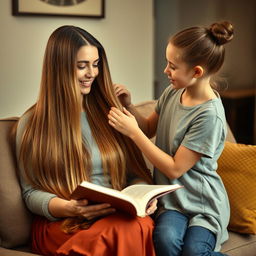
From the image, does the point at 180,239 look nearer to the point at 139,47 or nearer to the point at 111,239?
the point at 111,239

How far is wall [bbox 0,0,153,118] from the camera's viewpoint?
318 cm

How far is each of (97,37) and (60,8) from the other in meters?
0.34

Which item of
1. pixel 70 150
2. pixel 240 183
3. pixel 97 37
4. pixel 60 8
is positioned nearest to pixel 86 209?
pixel 70 150

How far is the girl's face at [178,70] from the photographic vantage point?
198 cm

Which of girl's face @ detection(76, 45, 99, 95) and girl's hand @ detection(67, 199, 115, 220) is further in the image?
girl's face @ detection(76, 45, 99, 95)

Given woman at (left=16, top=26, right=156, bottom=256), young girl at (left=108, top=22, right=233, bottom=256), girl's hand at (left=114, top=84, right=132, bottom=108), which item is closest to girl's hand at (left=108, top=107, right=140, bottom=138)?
young girl at (left=108, top=22, right=233, bottom=256)

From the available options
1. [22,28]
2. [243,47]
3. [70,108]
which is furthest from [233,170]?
[243,47]

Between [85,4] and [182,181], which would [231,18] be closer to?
[85,4]

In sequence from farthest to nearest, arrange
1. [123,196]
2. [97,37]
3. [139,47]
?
1. [139,47]
2. [97,37]
3. [123,196]

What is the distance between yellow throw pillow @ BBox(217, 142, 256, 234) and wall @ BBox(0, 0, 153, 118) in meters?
1.43

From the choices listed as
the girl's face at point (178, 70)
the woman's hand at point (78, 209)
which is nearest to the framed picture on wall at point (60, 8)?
the girl's face at point (178, 70)

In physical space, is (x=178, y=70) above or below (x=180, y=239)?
above

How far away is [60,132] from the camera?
6.66 feet

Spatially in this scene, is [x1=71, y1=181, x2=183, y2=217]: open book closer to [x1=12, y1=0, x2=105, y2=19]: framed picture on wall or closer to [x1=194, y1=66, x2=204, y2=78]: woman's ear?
[x1=194, y1=66, x2=204, y2=78]: woman's ear
